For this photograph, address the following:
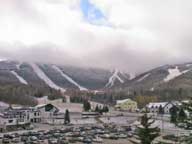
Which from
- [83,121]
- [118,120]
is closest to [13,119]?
[83,121]

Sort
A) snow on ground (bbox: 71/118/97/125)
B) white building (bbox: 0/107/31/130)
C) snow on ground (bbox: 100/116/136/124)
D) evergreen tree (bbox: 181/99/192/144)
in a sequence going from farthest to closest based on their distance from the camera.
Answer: snow on ground (bbox: 100/116/136/124) → snow on ground (bbox: 71/118/97/125) → white building (bbox: 0/107/31/130) → evergreen tree (bbox: 181/99/192/144)

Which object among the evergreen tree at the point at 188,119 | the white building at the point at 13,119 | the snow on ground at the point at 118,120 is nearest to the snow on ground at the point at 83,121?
the snow on ground at the point at 118,120

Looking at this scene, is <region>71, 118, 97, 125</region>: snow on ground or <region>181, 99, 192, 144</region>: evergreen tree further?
<region>71, 118, 97, 125</region>: snow on ground

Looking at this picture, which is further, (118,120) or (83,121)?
(118,120)

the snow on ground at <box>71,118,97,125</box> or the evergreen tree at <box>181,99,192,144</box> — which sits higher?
the evergreen tree at <box>181,99,192,144</box>

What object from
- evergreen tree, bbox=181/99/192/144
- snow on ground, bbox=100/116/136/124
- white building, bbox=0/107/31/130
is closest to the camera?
evergreen tree, bbox=181/99/192/144

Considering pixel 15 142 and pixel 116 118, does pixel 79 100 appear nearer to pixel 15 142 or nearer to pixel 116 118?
pixel 116 118

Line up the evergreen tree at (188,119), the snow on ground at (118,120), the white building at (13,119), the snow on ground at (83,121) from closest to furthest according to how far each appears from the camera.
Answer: the evergreen tree at (188,119), the white building at (13,119), the snow on ground at (83,121), the snow on ground at (118,120)

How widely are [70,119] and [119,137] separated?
20.7 meters

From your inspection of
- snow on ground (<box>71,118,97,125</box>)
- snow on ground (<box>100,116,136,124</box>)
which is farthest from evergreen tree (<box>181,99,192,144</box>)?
snow on ground (<box>100,116,136,124</box>)

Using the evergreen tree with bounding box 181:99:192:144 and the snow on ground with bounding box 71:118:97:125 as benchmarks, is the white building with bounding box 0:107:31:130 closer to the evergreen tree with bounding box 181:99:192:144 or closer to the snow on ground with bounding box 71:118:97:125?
the snow on ground with bounding box 71:118:97:125

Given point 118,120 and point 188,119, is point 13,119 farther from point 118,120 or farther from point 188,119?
point 188,119

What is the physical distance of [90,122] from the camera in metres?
54.8

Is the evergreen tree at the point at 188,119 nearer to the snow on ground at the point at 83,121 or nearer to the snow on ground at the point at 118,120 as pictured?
the snow on ground at the point at 83,121
